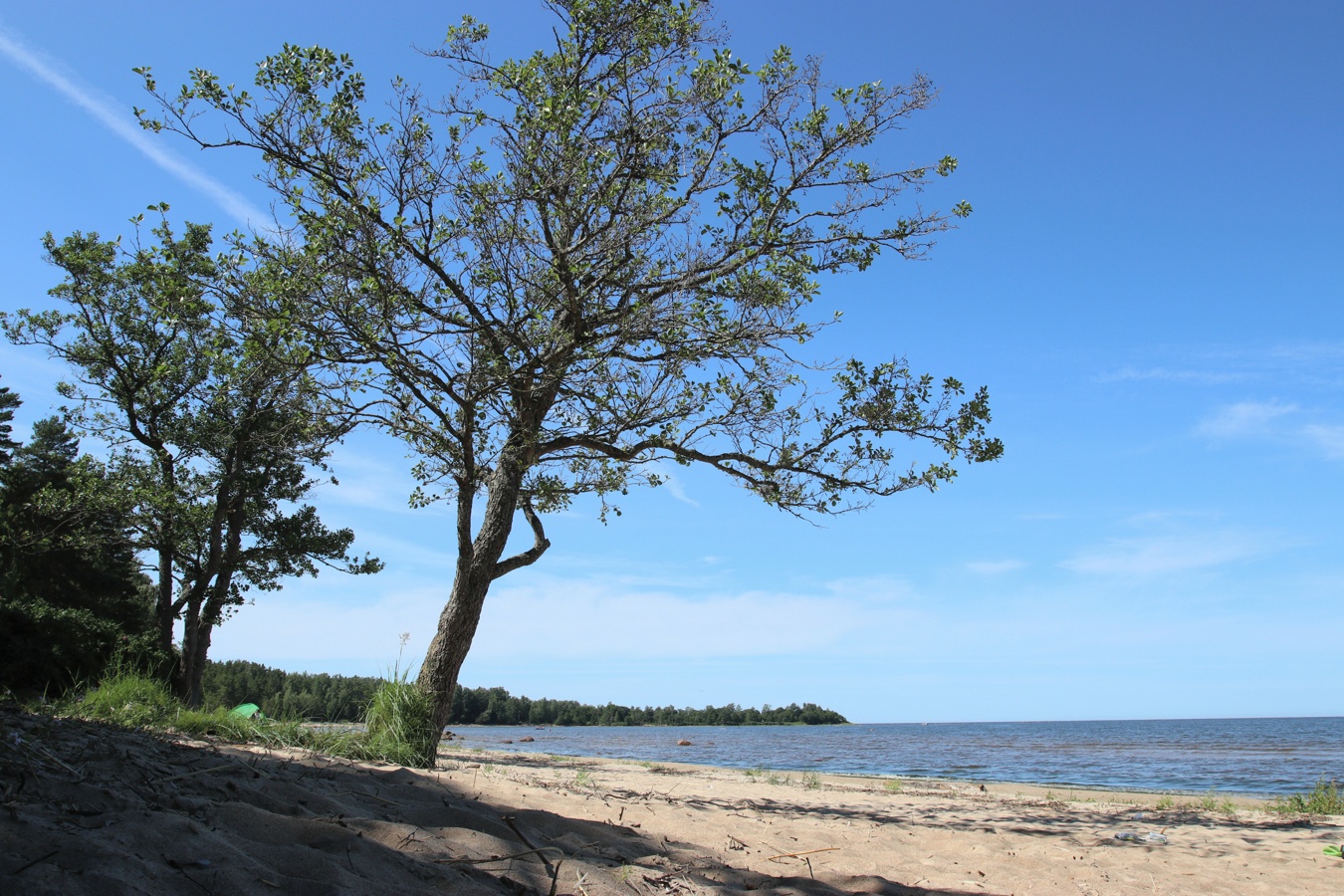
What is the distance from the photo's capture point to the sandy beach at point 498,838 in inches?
107

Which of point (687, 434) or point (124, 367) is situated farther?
point (124, 367)

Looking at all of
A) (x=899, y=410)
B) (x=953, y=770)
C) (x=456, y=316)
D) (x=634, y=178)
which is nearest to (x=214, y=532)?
(x=456, y=316)

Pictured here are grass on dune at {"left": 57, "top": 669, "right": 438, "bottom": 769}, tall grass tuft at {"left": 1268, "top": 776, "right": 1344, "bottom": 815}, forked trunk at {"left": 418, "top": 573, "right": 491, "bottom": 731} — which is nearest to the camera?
grass on dune at {"left": 57, "top": 669, "right": 438, "bottom": 769}

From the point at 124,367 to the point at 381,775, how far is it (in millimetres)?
15690

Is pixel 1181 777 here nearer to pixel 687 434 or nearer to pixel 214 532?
pixel 687 434

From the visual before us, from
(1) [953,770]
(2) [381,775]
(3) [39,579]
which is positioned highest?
(3) [39,579]

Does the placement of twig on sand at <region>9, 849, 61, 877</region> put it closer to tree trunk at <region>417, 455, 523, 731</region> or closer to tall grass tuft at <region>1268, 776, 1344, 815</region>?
tree trunk at <region>417, 455, 523, 731</region>

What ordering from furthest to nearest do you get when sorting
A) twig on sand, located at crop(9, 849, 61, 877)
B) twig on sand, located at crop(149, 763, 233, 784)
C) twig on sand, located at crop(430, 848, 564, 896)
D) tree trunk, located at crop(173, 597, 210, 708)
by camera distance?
1. tree trunk, located at crop(173, 597, 210, 708)
2. twig on sand, located at crop(149, 763, 233, 784)
3. twig on sand, located at crop(430, 848, 564, 896)
4. twig on sand, located at crop(9, 849, 61, 877)

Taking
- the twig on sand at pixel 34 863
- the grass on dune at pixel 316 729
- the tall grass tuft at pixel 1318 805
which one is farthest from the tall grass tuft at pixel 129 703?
the tall grass tuft at pixel 1318 805

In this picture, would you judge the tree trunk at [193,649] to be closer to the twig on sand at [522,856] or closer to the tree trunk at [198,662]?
the tree trunk at [198,662]

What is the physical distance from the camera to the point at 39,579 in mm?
24516

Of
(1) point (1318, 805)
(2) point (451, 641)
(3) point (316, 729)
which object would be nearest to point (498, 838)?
(3) point (316, 729)

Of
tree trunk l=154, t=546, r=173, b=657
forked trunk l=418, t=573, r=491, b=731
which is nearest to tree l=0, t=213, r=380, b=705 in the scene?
tree trunk l=154, t=546, r=173, b=657

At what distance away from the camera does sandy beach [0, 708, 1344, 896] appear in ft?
8.93
